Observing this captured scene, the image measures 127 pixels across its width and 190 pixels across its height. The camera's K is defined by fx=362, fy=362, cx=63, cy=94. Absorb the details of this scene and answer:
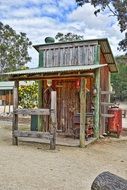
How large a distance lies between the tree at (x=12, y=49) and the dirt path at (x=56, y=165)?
40.0 m

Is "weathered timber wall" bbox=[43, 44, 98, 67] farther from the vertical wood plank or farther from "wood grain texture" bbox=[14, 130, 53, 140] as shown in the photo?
"wood grain texture" bbox=[14, 130, 53, 140]

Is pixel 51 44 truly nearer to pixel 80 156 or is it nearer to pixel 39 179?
pixel 80 156

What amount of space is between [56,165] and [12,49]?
154ft

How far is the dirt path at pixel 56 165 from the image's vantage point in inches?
259

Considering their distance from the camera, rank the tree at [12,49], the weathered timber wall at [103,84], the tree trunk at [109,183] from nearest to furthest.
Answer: the tree trunk at [109,183], the weathered timber wall at [103,84], the tree at [12,49]

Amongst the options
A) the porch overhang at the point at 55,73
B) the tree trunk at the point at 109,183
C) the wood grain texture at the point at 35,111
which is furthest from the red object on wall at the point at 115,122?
the tree trunk at the point at 109,183

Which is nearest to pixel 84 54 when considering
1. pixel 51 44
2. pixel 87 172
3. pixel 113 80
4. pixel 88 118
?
pixel 51 44

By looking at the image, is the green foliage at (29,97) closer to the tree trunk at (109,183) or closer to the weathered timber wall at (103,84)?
the weathered timber wall at (103,84)

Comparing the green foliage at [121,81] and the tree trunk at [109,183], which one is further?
the green foliage at [121,81]

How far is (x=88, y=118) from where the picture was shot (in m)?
12.6

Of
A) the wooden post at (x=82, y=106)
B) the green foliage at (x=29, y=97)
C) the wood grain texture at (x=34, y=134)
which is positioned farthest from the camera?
the green foliage at (x=29, y=97)

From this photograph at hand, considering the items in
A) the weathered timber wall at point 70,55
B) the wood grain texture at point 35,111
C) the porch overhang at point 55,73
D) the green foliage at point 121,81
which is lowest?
the wood grain texture at point 35,111

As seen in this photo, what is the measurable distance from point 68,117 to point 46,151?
3626 millimetres

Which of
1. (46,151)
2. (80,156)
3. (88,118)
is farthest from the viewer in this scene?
(88,118)
